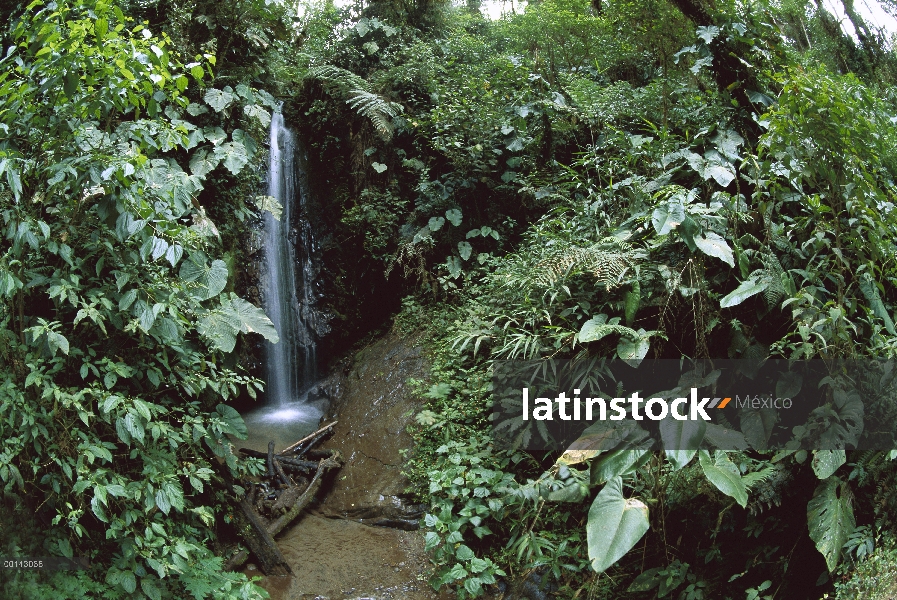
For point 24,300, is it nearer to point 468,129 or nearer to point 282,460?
point 282,460

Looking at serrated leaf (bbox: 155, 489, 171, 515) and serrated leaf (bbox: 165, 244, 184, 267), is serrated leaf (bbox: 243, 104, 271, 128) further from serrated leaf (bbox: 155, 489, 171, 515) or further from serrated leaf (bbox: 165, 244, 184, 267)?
serrated leaf (bbox: 155, 489, 171, 515)

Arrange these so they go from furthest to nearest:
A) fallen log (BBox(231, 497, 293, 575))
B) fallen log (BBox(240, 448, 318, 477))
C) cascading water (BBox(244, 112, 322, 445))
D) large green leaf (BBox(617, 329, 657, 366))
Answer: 1. cascading water (BBox(244, 112, 322, 445))
2. fallen log (BBox(240, 448, 318, 477))
3. fallen log (BBox(231, 497, 293, 575))
4. large green leaf (BBox(617, 329, 657, 366))

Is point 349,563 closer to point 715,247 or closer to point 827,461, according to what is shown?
point 827,461

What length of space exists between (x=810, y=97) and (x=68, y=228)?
4657mm

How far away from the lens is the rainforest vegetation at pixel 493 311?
10.4 ft

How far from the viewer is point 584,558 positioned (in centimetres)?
382

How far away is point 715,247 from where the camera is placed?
4.09 meters

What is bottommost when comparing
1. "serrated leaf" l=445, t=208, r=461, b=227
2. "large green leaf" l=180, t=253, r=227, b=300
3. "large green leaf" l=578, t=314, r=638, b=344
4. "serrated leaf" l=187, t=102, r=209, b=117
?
"large green leaf" l=578, t=314, r=638, b=344

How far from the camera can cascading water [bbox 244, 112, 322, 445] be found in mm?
7286

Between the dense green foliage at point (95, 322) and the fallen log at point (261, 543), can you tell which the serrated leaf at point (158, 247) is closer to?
the dense green foliage at point (95, 322)

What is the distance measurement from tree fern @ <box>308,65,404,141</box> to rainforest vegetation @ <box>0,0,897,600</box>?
145 centimetres

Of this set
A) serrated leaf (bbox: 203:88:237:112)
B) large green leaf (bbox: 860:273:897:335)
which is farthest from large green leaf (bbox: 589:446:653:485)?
serrated leaf (bbox: 203:88:237:112)

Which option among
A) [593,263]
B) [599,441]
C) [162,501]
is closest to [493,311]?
[593,263]

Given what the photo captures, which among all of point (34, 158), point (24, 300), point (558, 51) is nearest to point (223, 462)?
point (24, 300)
